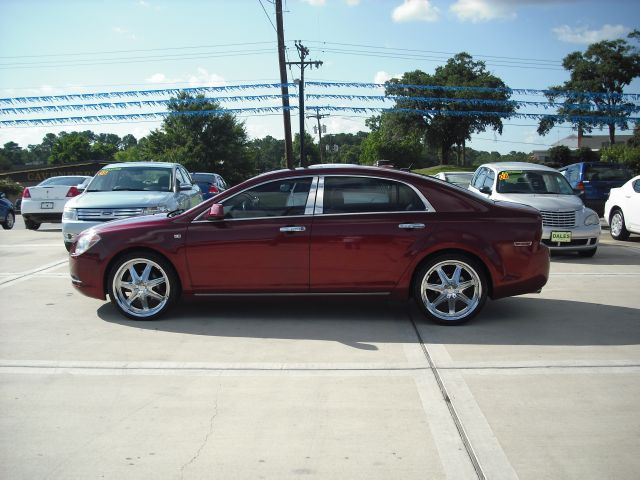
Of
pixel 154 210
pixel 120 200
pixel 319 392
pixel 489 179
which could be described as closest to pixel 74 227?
pixel 120 200

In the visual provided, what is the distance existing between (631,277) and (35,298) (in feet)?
25.9

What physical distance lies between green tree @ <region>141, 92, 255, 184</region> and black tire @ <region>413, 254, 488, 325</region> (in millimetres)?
56648

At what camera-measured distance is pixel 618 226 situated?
1316 centimetres

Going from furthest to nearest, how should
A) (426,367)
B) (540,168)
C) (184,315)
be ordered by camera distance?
(540,168), (184,315), (426,367)

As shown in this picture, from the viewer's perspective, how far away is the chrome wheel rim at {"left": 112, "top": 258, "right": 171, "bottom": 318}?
20.4 feet

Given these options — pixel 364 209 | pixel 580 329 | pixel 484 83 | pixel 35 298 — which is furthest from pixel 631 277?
pixel 484 83

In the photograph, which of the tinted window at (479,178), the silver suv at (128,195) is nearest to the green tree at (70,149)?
the silver suv at (128,195)

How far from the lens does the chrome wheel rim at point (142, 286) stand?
6.23m

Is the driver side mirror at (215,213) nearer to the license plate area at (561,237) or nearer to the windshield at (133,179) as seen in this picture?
the windshield at (133,179)

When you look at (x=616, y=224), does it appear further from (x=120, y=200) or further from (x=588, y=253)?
(x=120, y=200)

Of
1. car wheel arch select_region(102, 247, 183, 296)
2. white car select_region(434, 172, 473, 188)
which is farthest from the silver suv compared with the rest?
white car select_region(434, 172, 473, 188)

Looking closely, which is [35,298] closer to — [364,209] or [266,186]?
[266,186]

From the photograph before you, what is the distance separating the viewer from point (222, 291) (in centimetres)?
613

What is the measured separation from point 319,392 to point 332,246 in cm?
192
